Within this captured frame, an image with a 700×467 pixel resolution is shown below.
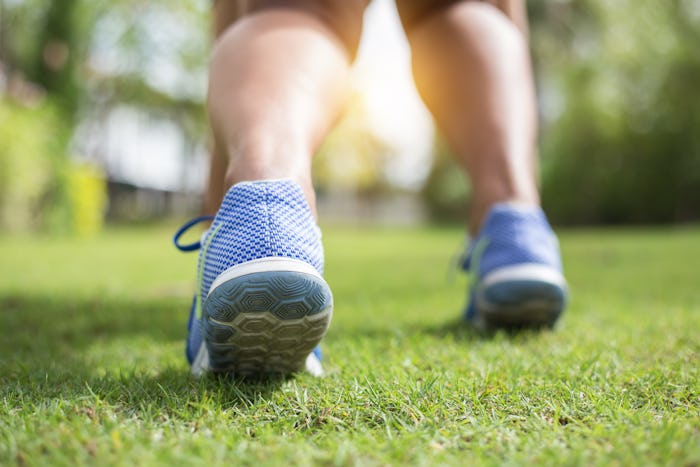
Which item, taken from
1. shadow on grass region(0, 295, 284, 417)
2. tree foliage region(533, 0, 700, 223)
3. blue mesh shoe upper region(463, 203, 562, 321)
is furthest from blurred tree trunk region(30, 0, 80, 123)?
tree foliage region(533, 0, 700, 223)

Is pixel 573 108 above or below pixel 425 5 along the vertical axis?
above

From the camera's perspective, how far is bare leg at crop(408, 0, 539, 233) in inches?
59.4

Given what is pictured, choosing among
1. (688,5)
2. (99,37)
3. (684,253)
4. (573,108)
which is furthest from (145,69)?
(684,253)

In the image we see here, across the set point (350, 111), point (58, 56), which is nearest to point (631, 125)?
point (350, 111)

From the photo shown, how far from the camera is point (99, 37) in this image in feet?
63.6

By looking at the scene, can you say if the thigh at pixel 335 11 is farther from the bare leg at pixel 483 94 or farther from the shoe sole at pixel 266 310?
the shoe sole at pixel 266 310

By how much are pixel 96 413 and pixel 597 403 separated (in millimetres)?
714

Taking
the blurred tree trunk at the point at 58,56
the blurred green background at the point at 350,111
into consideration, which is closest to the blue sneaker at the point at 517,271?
the blurred green background at the point at 350,111

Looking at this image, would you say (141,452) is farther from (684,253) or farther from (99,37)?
(99,37)

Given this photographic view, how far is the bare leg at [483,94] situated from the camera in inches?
59.4

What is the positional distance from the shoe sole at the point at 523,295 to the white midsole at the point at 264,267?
24.4 inches

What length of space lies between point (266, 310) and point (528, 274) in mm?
717

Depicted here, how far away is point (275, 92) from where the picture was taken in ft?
3.56

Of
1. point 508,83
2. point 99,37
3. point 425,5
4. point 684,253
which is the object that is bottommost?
point 684,253
